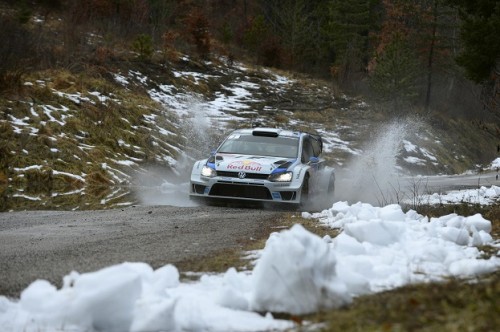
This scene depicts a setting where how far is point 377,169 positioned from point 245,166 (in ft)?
54.1

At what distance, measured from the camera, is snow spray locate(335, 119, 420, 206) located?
54.0 ft

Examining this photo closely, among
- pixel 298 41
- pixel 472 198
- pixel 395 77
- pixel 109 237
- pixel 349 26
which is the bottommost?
pixel 395 77

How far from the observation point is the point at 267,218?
10.0 m

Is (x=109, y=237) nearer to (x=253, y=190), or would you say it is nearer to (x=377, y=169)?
(x=253, y=190)

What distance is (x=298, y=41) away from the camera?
160ft

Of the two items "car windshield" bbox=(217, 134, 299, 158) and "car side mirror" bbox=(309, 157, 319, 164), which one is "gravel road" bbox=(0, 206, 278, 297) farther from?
"car side mirror" bbox=(309, 157, 319, 164)

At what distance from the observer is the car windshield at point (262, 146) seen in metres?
13.2

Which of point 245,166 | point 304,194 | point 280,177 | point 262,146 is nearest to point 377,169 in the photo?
point 262,146

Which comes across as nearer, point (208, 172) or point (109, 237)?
point (109, 237)

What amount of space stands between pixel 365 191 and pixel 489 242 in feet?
34.9

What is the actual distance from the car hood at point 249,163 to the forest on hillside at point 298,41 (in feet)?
14.5

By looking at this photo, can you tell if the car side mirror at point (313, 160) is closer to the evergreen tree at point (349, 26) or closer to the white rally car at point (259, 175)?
the white rally car at point (259, 175)

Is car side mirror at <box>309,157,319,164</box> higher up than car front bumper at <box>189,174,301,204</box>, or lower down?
higher up

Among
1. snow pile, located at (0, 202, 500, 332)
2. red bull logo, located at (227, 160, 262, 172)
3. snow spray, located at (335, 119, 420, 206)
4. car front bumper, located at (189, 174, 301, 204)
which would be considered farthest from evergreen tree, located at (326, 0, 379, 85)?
snow pile, located at (0, 202, 500, 332)
